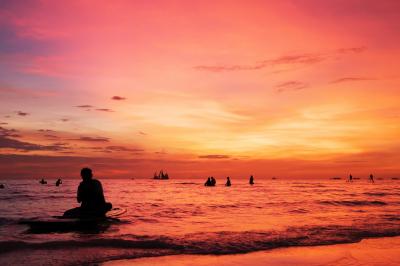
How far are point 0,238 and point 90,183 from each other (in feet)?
13.2

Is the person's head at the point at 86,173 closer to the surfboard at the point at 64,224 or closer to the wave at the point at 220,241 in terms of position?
the surfboard at the point at 64,224

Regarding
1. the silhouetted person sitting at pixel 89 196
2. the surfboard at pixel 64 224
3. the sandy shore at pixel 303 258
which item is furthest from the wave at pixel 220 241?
the silhouetted person sitting at pixel 89 196

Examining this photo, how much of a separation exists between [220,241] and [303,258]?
3.14 meters

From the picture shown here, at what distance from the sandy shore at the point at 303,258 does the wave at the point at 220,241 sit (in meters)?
0.68

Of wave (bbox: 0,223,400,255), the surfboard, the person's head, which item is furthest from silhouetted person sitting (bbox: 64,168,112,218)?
wave (bbox: 0,223,400,255)

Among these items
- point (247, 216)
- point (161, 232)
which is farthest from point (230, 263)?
point (247, 216)

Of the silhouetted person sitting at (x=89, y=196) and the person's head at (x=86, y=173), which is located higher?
the person's head at (x=86, y=173)

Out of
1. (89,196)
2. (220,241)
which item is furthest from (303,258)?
(89,196)

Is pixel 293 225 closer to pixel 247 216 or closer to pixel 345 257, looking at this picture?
pixel 247 216

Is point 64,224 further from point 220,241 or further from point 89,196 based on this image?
point 220,241

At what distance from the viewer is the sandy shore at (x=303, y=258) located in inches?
400

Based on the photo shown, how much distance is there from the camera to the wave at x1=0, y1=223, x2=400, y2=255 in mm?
11977

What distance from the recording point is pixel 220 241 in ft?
43.0

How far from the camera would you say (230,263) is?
10219 millimetres
